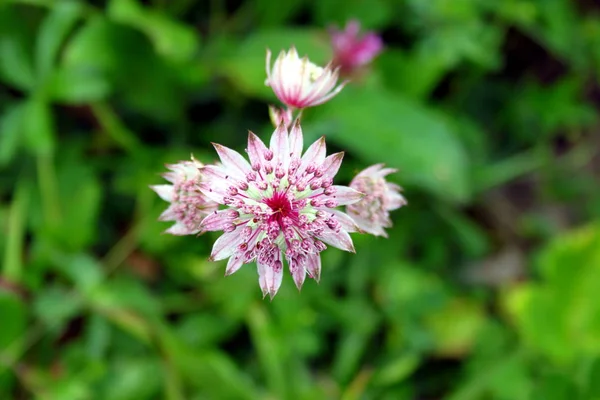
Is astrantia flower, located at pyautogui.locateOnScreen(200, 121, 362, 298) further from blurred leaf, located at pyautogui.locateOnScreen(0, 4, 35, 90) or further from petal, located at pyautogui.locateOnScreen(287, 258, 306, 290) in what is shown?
blurred leaf, located at pyautogui.locateOnScreen(0, 4, 35, 90)

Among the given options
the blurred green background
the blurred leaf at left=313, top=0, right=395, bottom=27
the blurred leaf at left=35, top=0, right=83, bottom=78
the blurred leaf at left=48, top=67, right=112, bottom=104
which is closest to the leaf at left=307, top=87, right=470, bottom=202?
the blurred green background

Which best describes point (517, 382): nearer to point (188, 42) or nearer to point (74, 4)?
point (188, 42)

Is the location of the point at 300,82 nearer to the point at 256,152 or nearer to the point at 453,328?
the point at 256,152

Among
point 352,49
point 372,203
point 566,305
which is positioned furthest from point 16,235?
point 566,305

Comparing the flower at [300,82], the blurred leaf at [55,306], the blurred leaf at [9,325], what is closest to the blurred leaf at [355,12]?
the flower at [300,82]

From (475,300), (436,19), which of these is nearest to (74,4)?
(436,19)

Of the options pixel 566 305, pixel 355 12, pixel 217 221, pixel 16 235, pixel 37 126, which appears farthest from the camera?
pixel 355 12
